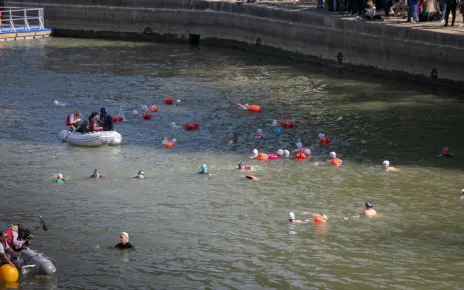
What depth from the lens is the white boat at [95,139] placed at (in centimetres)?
3484

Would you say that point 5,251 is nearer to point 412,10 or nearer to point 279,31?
point 412,10

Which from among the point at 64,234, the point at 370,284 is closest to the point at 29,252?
the point at 64,234

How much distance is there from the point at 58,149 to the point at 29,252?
37.6ft

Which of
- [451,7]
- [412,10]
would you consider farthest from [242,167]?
[412,10]

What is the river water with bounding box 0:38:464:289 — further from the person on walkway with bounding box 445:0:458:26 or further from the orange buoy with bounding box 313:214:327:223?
the person on walkway with bounding box 445:0:458:26

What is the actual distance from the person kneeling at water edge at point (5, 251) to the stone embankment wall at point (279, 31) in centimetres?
2548

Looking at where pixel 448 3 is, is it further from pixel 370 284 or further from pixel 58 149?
pixel 370 284

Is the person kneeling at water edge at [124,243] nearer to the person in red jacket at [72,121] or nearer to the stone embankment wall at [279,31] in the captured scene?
the person in red jacket at [72,121]

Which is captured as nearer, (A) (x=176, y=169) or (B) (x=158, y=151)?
(A) (x=176, y=169)

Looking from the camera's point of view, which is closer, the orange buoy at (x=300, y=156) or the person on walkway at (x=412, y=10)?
the orange buoy at (x=300, y=156)

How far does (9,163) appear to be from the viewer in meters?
32.5

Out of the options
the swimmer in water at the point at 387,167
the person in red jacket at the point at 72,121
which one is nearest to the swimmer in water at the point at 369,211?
the swimmer in water at the point at 387,167

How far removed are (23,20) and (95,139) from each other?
33246 millimetres

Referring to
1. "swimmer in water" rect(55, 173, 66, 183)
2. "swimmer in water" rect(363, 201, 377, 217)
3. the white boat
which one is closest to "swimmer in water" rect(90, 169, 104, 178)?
"swimmer in water" rect(55, 173, 66, 183)
